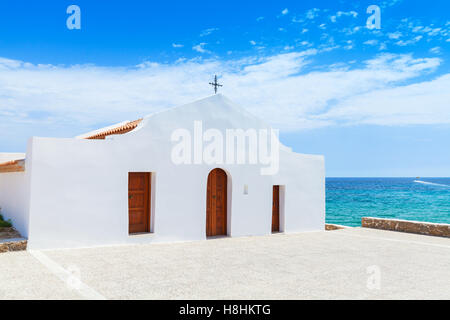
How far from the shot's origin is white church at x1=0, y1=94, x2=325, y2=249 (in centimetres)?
912

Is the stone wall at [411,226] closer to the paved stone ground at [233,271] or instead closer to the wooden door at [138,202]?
the paved stone ground at [233,271]

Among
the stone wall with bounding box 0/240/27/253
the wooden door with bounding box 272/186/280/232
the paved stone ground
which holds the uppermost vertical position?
the wooden door with bounding box 272/186/280/232

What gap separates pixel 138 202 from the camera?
417 inches

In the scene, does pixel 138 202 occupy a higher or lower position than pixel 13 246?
higher

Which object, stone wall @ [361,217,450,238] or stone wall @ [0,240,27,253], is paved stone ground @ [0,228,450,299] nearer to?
stone wall @ [0,240,27,253]

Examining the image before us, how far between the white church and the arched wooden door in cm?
3

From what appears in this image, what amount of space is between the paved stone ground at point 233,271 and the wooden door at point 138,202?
824 millimetres

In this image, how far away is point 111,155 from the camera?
9.78 metres

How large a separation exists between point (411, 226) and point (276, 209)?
476 cm

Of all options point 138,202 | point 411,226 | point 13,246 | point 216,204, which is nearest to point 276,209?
point 216,204

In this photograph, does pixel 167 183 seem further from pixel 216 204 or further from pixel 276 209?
pixel 276 209

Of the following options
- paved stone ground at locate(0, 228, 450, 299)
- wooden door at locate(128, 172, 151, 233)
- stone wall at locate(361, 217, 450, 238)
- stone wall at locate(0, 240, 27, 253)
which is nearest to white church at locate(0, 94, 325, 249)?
wooden door at locate(128, 172, 151, 233)
